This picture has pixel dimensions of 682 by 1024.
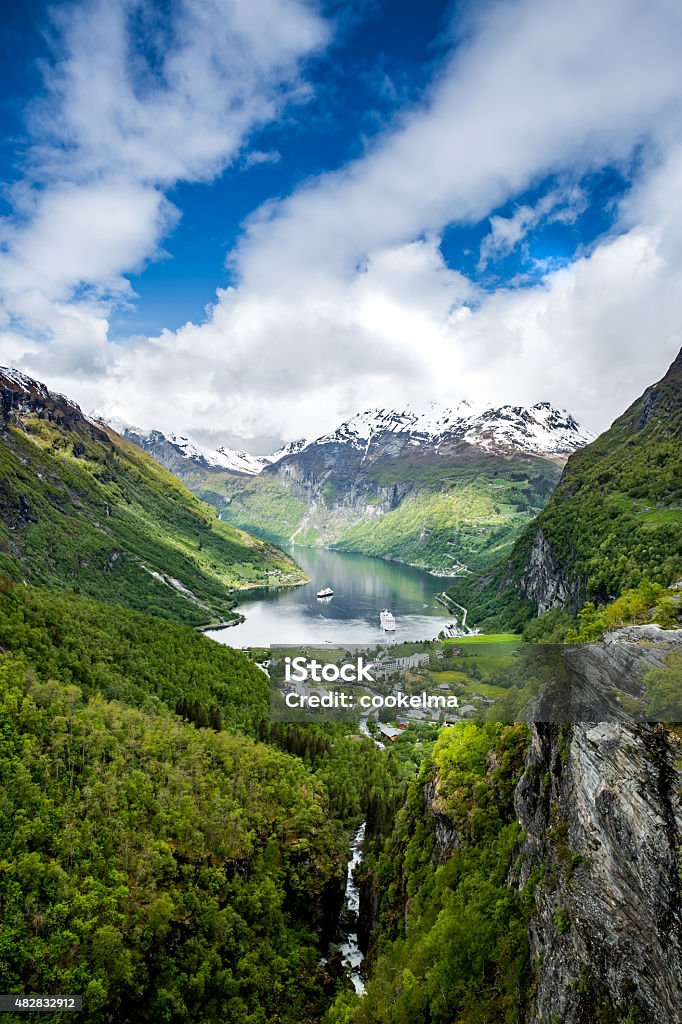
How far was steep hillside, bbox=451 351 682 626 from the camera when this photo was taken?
3841 inches

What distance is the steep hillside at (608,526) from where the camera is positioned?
97562 mm

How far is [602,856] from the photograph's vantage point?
18.8 m

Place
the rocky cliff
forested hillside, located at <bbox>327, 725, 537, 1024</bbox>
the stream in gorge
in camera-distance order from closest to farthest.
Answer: the rocky cliff < forested hillside, located at <bbox>327, 725, 537, 1024</bbox> < the stream in gorge

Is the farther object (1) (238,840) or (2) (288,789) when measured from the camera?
(2) (288,789)

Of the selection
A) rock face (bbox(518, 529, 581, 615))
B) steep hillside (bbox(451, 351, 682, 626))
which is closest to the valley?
steep hillside (bbox(451, 351, 682, 626))

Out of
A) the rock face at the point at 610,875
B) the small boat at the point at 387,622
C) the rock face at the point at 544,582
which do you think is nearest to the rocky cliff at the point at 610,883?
the rock face at the point at 610,875

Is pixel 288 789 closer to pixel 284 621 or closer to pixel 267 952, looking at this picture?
pixel 267 952

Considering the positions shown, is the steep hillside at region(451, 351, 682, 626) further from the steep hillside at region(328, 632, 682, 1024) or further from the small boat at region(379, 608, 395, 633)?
the steep hillside at region(328, 632, 682, 1024)

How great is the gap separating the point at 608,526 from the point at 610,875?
108 metres

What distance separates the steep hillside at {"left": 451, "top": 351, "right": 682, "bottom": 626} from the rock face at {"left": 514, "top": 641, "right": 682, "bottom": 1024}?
68572 millimetres

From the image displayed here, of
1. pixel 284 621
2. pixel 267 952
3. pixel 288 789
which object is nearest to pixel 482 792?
pixel 267 952

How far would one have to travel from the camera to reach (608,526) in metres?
116

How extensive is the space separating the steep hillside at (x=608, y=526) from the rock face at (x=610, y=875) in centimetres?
6857

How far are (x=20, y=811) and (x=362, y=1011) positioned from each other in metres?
26.2
